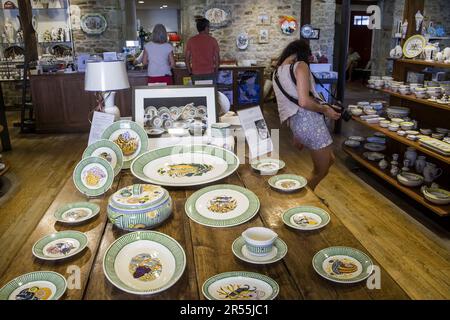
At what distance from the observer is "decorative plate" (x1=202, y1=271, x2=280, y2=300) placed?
1.13 metres

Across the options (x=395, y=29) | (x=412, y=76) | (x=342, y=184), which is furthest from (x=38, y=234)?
(x=395, y=29)

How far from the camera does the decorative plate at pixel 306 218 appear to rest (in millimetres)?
1489

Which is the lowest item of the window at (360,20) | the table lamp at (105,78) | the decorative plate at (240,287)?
the decorative plate at (240,287)

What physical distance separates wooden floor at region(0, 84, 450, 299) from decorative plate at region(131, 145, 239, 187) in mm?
1202

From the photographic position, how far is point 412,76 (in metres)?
4.39

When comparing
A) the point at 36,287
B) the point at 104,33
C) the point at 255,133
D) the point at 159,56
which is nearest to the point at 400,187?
the point at 255,133

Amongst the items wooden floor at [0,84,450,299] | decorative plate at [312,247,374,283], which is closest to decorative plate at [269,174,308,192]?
decorative plate at [312,247,374,283]

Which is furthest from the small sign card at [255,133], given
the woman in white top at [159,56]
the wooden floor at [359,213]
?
the woman in white top at [159,56]

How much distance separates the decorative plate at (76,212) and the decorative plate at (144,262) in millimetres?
296

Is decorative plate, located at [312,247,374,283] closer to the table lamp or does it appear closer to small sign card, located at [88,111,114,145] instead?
small sign card, located at [88,111,114,145]

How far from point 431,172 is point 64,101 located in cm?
546

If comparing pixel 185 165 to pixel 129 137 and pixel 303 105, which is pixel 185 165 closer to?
pixel 129 137

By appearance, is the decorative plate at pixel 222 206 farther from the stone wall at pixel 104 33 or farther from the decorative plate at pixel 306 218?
the stone wall at pixel 104 33
